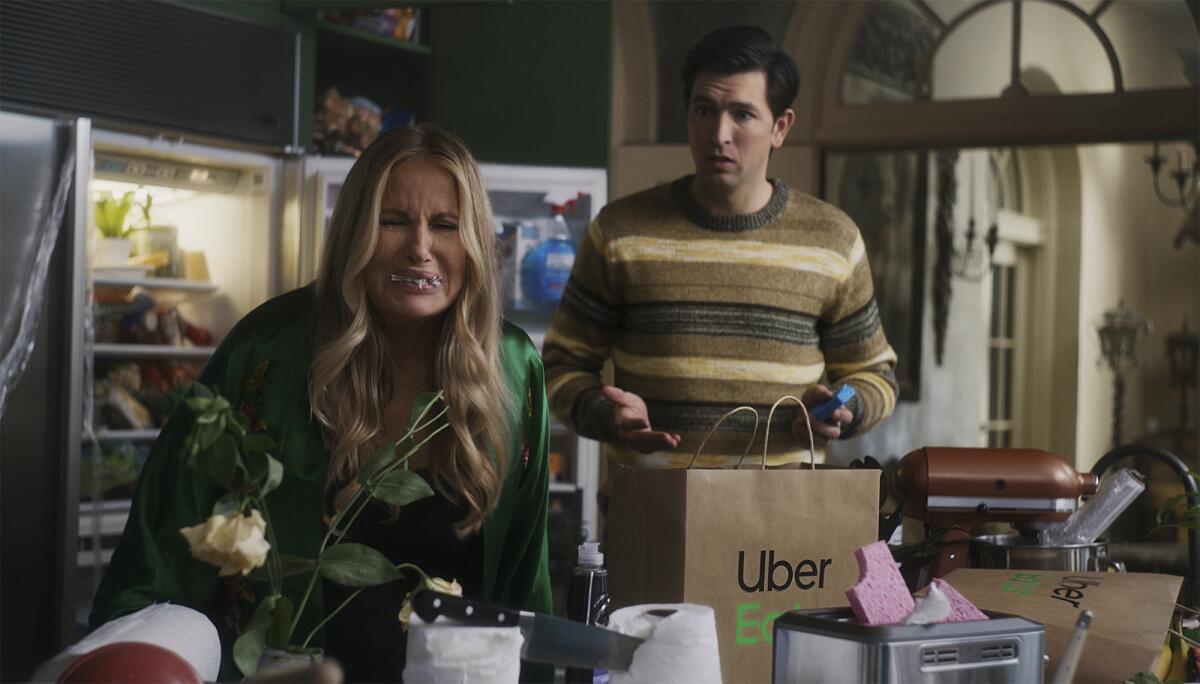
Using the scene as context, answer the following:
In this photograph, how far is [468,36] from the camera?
16.5 feet

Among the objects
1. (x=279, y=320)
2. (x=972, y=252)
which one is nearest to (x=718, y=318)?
(x=279, y=320)

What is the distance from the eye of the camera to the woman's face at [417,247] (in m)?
1.55

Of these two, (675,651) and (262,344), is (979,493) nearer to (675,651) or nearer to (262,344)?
(675,651)

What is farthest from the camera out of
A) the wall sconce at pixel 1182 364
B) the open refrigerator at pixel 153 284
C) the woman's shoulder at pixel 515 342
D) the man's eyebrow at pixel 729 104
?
the wall sconce at pixel 1182 364

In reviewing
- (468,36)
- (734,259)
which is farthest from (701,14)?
(734,259)

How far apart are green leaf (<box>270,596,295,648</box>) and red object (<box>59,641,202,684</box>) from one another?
0.11m

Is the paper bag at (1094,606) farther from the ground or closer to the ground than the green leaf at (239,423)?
closer to the ground

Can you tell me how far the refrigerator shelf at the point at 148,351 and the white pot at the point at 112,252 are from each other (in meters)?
0.26

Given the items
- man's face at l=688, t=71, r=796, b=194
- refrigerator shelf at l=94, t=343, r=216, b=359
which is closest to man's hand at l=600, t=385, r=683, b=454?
man's face at l=688, t=71, r=796, b=194

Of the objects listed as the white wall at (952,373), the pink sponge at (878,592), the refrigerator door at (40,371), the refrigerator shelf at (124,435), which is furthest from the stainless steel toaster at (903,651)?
the white wall at (952,373)

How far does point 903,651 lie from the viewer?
100 cm

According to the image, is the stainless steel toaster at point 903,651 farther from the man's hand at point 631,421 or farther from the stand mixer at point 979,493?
the man's hand at point 631,421

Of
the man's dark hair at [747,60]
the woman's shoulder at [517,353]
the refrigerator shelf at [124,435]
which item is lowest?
the refrigerator shelf at [124,435]

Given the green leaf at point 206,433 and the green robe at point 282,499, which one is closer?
the green leaf at point 206,433
